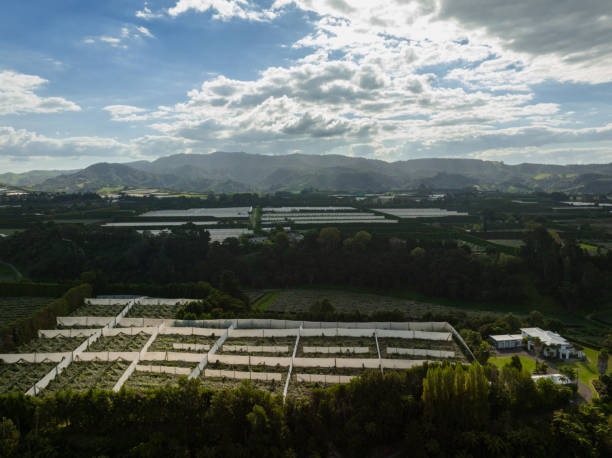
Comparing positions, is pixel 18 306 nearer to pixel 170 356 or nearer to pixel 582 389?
pixel 170 356

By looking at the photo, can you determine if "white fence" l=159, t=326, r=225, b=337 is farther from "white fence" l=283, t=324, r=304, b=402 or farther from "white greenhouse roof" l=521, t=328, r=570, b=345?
"white greenhouse roof" l=521, t=328, r=570, b=345

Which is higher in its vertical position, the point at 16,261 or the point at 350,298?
the point at 16,261

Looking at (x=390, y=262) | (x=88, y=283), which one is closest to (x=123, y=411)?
(x=88, y=283)

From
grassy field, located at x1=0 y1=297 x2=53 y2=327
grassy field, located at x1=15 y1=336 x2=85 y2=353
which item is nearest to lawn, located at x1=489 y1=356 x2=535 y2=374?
grassy field, located at x1=15 y1=336 x2=85 y2=353

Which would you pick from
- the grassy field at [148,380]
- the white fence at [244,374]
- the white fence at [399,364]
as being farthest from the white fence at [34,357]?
the white fence at [399,364]

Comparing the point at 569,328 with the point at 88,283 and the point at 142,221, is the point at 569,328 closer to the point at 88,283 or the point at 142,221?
the point at 88,283

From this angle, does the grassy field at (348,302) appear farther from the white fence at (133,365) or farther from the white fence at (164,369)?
the white fence at (164,369)
